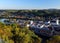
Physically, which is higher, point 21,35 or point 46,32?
point 21,35

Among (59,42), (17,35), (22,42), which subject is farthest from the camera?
(17,35)

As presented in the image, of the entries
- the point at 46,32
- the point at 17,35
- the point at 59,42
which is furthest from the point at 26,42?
the point at 46,32

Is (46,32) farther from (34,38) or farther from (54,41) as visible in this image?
(54,41)

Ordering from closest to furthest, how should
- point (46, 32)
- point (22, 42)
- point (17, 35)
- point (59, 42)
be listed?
1. point (59, 42)
2. point (22, 42)
3. point (17, 35)
4. point (46, 32)

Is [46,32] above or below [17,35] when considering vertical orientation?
below

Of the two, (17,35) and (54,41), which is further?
(17,35)

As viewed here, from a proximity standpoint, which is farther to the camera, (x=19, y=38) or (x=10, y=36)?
(x=10, y=36)

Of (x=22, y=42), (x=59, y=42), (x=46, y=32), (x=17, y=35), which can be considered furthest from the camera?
(x=46, y=32)

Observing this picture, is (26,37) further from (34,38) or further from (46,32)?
(46,32)

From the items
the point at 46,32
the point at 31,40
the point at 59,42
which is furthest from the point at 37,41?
the point at 46,32
